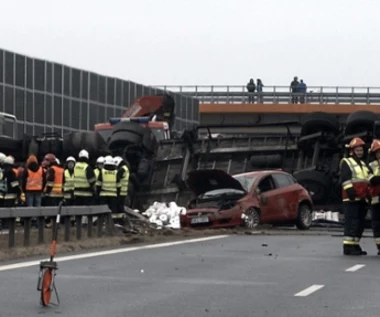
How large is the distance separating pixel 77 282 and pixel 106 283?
1.16ft

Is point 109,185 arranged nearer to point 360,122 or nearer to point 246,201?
point 246,201

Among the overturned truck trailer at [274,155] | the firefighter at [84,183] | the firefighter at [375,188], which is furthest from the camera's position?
the overturned truck trailer at [274,155]

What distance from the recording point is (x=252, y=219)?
2739 centimetres

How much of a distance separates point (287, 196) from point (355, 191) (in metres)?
9.73

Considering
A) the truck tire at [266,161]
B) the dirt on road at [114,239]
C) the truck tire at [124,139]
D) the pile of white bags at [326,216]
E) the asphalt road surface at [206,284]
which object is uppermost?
the truck tire at [124,139]

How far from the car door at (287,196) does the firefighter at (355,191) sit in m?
9.26

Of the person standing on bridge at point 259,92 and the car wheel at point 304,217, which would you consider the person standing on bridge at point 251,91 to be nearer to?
the person standing on bridge at point 259,92

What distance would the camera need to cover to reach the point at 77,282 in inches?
559

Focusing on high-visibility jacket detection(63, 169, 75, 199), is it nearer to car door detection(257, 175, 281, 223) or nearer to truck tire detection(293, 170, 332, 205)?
car door detection(257, 175, 281, 223)

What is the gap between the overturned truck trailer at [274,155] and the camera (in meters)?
31.7

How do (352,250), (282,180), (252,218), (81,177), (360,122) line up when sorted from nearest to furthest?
(352,250) → (81,177) → (252,218) → (282,180) → (360,122)

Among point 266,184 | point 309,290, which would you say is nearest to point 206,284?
point 309,290

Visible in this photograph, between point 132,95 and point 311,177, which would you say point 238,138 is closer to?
point 311,177

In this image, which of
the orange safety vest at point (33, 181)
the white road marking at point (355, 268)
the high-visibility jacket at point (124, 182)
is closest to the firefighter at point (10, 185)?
the orange safety vest at point (33, 181)
